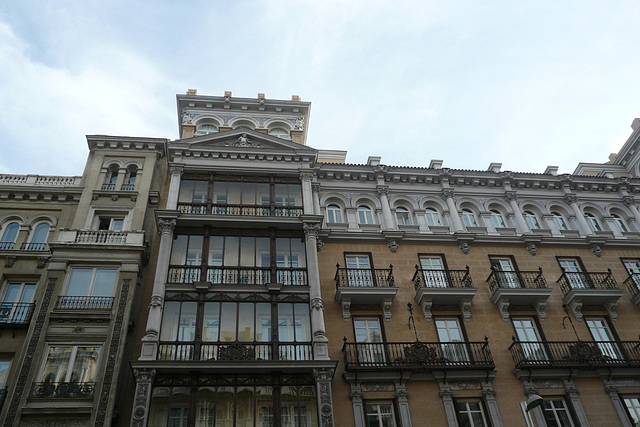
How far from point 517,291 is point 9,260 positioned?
2385cm

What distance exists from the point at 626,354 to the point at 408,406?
433 inches

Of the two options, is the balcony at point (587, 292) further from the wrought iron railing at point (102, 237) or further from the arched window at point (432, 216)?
the wrought iron railing at point (102, 237)

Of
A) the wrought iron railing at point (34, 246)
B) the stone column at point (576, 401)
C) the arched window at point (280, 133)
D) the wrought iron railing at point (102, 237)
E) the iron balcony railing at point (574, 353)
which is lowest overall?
the stone column at point (576, 401)

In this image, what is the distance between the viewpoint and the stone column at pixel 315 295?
2033cm

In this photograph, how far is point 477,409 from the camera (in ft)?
67.8

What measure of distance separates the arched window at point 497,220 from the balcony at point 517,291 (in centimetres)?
388

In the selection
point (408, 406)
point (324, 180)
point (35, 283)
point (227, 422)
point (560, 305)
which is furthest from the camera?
point (324, 180)

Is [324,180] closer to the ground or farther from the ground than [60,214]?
farther from the ground

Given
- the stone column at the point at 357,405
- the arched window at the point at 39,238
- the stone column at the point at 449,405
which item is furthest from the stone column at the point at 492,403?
the arched window at the point at 39,238

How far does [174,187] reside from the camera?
82.4ft

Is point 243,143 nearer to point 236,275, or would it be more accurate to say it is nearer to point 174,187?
point 174,187

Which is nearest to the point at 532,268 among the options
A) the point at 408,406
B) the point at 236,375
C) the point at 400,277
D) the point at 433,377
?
the point at 400,277

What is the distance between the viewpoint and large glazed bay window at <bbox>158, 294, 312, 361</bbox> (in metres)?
19.7

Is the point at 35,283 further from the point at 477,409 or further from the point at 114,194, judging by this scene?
the point at 477,409
